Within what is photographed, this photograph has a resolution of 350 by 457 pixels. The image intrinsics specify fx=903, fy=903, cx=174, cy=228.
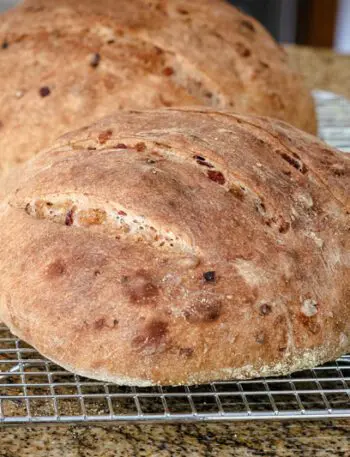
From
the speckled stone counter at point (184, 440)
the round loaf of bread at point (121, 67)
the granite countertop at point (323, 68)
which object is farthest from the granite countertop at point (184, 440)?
the granite countertop at point (323, 68)

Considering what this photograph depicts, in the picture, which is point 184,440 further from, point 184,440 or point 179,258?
point 179,258

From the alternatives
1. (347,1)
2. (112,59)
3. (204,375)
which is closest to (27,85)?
(112,59)

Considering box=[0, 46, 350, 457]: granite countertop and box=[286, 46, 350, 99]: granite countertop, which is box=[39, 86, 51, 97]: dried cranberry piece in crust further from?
box=[286, 46, 350, 99]: granite countertop

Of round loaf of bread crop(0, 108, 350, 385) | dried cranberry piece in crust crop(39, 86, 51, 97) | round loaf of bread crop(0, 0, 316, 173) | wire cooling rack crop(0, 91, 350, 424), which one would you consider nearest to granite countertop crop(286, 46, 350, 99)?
round loaf of bread crop(0, 0, 316, 173)

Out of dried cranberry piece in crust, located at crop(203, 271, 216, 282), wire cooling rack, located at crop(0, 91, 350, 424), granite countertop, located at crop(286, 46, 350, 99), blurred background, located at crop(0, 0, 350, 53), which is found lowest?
blurred background, located at crop(0, 0, 350, 53)

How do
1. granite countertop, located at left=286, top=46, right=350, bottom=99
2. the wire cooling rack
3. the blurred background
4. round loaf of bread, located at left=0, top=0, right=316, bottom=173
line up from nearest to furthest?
1. the wire cooling rack
2. round loaf of bread, located at left=0, top=0, right=316, bottom=173
3. granite countertop, located at left=286, top=46, right=350, bottom=99
4. the blurred background

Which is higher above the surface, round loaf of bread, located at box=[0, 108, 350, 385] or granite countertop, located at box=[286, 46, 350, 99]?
round loaf of bread, located at box=[0, 108, 350, 385]

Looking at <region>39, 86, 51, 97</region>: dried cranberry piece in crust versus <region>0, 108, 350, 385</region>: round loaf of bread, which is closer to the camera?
<region>0, 108, 350, 385</region>: round loaf of bread
